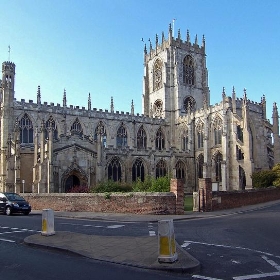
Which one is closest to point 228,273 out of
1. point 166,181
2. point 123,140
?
point 166,181

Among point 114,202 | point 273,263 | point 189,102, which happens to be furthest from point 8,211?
point 189,102

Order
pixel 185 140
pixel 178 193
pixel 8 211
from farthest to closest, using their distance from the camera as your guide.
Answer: pixel 185 140
pixel 8 211
pixel 178 193

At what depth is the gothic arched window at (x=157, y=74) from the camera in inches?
2424

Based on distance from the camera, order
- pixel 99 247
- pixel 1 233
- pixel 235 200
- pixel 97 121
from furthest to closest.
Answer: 1. pixel 97 121
2. pixel 235 200
3. pixel 1 233
4. pixel 99 247

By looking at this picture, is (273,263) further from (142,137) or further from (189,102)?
(189,102)

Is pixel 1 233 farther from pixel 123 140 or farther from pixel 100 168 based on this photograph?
pixel 123 140

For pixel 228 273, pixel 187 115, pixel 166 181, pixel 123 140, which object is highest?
pixel 187 115

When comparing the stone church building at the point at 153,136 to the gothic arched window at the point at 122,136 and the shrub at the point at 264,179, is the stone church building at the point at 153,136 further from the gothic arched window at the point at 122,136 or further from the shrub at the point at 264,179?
the shrub at the point at 264,179

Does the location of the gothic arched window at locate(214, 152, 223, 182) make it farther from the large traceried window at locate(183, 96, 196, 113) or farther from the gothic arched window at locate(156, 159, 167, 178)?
the large traceried window at locate(183, 96, 196, 113)

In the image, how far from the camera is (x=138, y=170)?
42.2m

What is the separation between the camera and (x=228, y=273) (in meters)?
6.88

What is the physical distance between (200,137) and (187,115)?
4.50 meters

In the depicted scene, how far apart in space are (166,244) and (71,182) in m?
27.8

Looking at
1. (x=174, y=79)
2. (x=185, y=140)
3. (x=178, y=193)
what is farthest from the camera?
(x=174, y=79)
